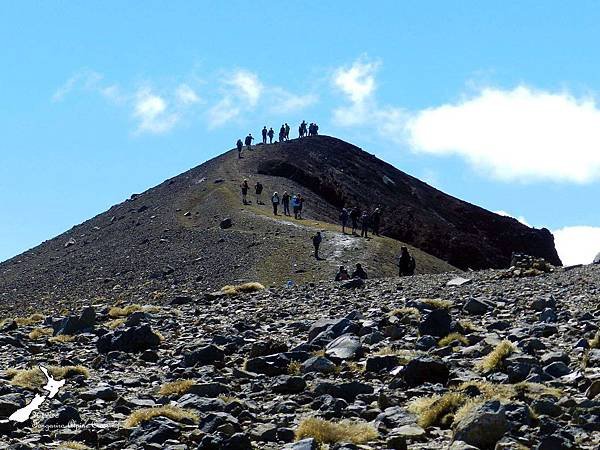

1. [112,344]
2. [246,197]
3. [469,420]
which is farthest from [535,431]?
[246,197]

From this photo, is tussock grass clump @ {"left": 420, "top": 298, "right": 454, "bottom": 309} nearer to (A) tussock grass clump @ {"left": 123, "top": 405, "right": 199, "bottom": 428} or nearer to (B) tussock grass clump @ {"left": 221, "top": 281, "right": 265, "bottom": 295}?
(A) tussock grass clump @ {"left": 123, "top": 405, "right": 199, "bottom": 428}

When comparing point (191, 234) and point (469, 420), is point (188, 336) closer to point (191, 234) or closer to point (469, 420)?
point (469, 420)

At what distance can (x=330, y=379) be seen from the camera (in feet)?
52.0

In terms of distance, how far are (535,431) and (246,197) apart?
81541 millimetres

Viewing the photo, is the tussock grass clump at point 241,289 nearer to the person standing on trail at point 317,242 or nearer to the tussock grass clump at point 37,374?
the tussock grass clump at point 37,374

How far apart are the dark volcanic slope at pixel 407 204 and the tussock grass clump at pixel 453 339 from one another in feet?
257

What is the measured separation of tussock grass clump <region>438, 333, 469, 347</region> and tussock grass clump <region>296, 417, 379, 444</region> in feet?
21.3

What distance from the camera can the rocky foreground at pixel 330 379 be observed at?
37.7ft

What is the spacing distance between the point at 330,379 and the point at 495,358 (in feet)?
10.0

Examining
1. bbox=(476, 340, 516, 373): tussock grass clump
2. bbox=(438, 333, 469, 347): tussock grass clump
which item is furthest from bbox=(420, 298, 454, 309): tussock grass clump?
bbox=(476, 340, 516, 373): tussock grass clump

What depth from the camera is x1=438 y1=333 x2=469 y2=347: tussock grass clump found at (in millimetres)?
18000

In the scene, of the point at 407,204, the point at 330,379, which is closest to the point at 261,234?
the point at 330,379

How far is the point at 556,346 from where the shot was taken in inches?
653

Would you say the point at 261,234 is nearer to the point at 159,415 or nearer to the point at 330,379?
the point at 330,379
